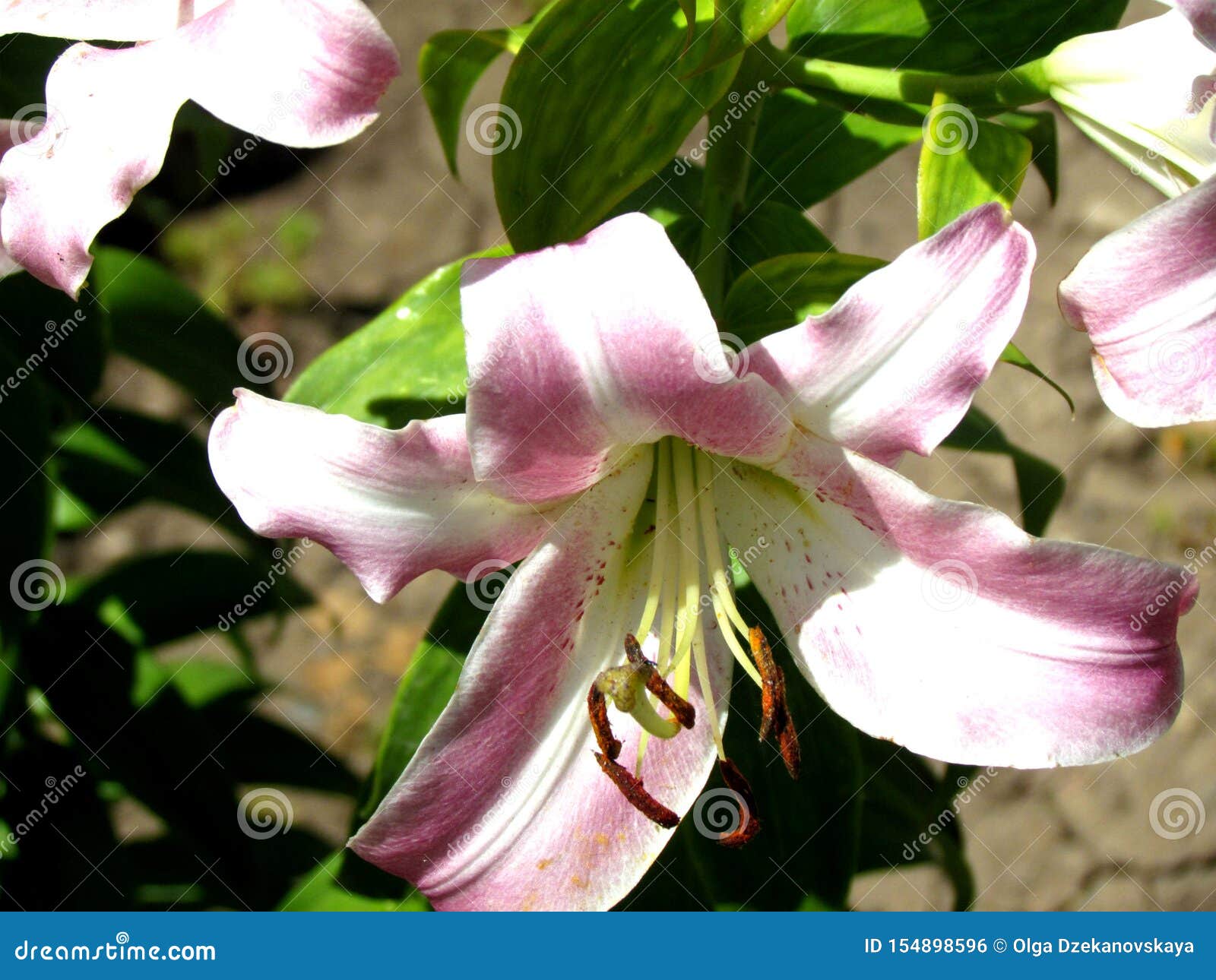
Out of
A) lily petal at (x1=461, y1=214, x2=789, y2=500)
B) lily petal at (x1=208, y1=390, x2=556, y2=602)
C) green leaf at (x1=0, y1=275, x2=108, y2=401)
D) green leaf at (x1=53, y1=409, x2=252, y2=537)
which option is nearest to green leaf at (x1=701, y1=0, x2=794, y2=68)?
lily petal at (x1=461, y1=214, x2=789, y2=500)

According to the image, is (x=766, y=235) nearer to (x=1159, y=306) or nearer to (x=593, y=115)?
(x=593, y=115)

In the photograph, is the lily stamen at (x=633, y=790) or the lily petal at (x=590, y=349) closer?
the lily petal at (x=590, y=349)

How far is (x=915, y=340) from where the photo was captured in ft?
1.94

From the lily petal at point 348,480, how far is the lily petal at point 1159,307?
32 centimetres

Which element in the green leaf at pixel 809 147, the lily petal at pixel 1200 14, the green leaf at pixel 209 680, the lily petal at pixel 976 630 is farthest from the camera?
the green leaf at pixel 209 680

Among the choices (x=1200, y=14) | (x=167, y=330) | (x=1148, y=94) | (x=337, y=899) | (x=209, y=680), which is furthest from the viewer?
(x=209, y=680)

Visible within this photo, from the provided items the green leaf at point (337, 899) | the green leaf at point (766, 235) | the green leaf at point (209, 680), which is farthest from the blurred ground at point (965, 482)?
the green leaf at point (766, 235)

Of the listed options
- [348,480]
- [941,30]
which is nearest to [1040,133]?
[941,30]

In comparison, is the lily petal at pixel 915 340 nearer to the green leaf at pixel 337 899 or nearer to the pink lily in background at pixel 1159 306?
the pink lily in background at pixel 1159 306

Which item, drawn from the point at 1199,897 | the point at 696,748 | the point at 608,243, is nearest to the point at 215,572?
Result: the point at 696,748

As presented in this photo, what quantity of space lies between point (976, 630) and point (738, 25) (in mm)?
350

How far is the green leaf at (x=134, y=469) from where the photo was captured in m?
1.12

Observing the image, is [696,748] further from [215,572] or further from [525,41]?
[215,572]

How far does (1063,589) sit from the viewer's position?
624mm
